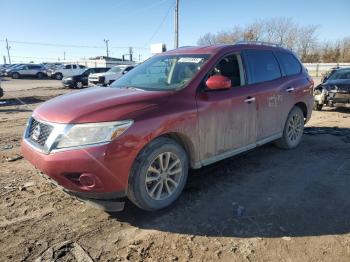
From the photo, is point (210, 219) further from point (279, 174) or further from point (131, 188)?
point (279, 174)

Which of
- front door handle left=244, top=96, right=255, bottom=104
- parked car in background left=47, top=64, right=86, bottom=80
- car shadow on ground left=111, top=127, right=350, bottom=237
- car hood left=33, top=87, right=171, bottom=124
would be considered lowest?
parked car in background left=47, top=64, right=86, bottom=80

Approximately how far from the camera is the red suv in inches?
143

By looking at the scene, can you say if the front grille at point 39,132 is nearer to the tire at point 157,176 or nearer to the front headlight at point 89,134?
the front headlight at point 89,134

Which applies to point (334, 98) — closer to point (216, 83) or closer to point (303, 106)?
point (303, 106)

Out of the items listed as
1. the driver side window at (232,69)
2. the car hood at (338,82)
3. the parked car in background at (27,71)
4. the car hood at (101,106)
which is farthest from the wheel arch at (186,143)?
the parked car in background at (27,71)

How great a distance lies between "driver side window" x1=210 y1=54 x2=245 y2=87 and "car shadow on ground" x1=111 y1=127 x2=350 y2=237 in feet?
4.42

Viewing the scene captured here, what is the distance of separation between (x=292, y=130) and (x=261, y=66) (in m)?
1.64

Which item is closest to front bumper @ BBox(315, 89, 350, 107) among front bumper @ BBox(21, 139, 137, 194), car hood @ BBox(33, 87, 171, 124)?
car hood @ BBox(33, 87, 171, 124)

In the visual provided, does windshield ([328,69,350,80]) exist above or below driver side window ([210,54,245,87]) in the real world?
below

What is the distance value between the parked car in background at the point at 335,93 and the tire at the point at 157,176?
9288 mm

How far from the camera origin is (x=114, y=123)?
3.65 m

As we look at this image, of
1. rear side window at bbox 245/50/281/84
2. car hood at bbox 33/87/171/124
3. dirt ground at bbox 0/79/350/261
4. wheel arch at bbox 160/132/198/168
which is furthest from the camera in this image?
rear side window at bbox 245/50/281/84

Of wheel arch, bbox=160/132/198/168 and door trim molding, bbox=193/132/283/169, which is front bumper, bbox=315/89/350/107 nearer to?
door trim molding, bbox=193/132/283/169

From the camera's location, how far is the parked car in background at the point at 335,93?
11.9 meters
